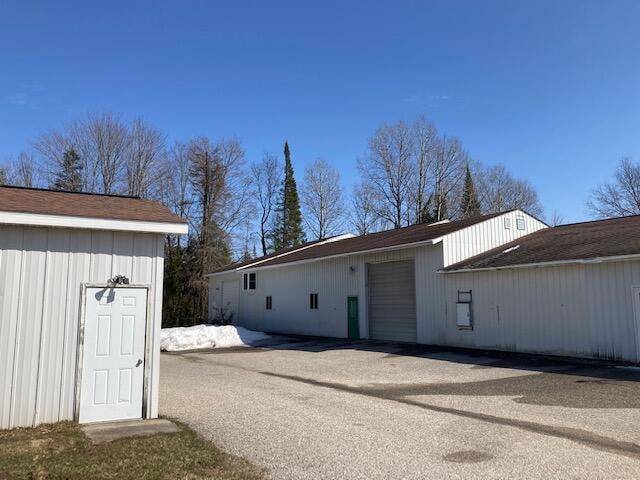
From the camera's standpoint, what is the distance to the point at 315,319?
2670 cm

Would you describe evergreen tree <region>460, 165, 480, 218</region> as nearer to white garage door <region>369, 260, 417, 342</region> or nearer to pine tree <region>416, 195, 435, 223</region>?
pine tree <region>416, 195, 435, 223</region>

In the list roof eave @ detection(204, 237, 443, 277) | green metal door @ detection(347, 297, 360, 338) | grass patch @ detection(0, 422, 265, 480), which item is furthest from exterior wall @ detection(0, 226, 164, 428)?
green metal door @ detection(347, 297, 360, 338)

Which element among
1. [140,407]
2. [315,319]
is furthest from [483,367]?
[315,319]

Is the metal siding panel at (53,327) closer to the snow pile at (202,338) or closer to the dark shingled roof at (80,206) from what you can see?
the dark shingled roof at (80,206)

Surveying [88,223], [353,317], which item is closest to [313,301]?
[353,317]

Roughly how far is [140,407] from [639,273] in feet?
40.9

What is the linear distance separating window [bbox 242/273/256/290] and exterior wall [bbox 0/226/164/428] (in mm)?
25018

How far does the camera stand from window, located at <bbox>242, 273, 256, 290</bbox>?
32.8 metres

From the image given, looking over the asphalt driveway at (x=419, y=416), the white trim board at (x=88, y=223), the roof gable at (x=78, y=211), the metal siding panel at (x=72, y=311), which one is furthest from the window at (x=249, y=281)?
the metal siding panel at (x=72, y=311)

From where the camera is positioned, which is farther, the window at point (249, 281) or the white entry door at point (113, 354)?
the window at point (249, 281)

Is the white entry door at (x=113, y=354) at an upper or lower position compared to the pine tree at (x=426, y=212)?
lower

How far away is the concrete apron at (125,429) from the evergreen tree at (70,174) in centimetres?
2886

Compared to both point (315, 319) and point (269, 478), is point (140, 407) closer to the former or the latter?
point (269, 478)

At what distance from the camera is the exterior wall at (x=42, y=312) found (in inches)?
284
